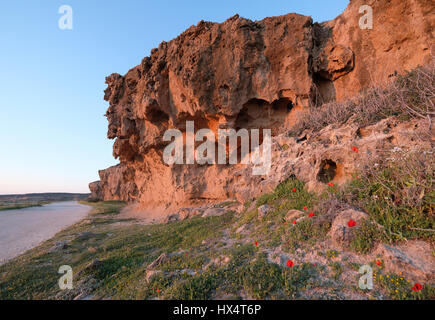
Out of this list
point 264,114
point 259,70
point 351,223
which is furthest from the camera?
point 264,114

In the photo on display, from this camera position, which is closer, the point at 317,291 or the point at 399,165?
the point at 317,291

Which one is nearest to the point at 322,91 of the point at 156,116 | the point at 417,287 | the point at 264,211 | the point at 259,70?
the point at 259,70

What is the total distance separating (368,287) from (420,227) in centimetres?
145

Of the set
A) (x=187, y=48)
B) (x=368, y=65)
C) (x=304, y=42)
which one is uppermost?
(x=187, y=48)

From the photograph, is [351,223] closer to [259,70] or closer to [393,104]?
[393,104]

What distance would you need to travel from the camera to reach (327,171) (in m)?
5.83

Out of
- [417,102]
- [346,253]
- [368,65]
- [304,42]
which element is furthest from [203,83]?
[346,253]

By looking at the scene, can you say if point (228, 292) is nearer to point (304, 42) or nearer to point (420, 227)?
point (420, 227)

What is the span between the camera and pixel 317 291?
2609mm

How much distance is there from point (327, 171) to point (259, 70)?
729 centimetres

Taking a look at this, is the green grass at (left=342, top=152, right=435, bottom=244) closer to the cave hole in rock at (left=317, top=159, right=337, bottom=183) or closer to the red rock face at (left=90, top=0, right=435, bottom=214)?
the cave hole in rock at (left=317, top=159, right=337, bottom=183)

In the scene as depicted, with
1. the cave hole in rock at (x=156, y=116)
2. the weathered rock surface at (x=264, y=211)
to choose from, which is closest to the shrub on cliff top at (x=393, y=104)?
the weathered rock surface at (x=264, y=211)

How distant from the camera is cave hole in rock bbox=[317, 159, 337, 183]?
5.71 metres

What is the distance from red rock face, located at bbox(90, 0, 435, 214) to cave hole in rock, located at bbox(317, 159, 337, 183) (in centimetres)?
169
